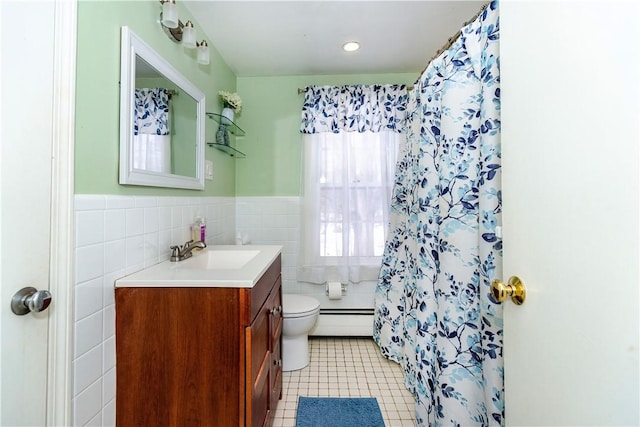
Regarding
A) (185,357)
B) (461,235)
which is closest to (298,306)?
(185,357)

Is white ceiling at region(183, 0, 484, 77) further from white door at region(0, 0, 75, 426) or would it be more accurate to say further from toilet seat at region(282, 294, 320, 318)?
toilet seat at region(282, 294, 320, 318)

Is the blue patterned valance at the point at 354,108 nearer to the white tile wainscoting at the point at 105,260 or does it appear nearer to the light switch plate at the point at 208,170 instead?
the light switch plate at the point at 208,170

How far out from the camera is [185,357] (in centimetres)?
95

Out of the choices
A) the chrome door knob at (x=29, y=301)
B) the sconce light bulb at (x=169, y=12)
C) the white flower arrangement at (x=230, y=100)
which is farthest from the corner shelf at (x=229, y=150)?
the chrome door knob at (x=29, y=301)

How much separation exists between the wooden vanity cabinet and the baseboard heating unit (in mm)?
1498

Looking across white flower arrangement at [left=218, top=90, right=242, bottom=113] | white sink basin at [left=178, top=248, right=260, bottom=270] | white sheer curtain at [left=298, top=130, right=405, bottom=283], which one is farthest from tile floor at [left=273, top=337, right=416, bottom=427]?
white flower arrangement at [left=218, top=90, right=242, bottom=113]

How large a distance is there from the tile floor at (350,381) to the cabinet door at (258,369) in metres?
0.46

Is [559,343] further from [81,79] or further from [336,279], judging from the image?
[336,279]

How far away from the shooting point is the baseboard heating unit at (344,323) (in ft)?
7.88

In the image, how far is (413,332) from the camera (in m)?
1.72

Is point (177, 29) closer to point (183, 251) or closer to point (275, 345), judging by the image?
point (183, 251)

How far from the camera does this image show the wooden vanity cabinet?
94 centimetres

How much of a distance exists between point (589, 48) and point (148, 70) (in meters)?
1.44

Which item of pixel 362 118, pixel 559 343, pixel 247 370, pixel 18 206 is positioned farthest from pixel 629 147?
pixel 362 118
